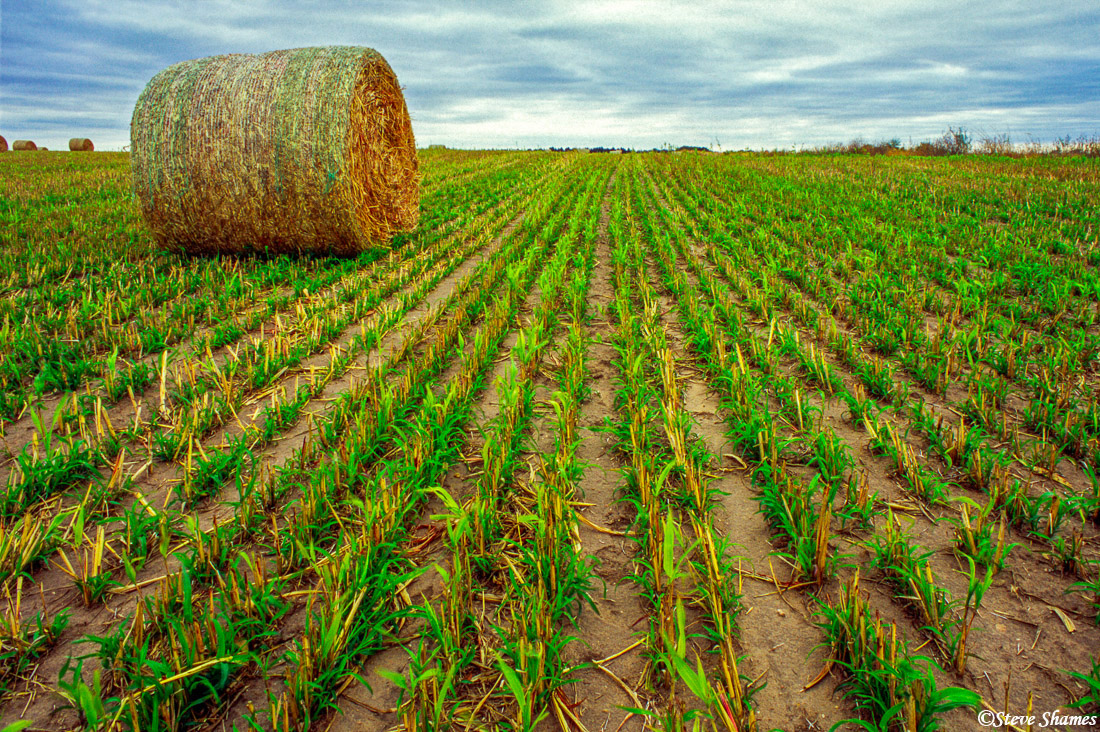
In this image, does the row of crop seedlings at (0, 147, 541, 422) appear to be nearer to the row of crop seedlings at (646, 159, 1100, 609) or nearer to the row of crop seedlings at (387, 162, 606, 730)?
the row of crop seedlings at (387, 162, 606, 730)

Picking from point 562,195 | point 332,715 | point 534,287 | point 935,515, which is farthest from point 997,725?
point 562,195

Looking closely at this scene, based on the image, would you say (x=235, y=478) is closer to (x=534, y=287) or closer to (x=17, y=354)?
(x=17, y=354)

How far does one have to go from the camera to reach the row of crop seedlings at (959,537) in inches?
76.5

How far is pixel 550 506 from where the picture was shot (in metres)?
2.42

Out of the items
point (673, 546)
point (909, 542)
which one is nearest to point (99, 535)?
point (673, 546)

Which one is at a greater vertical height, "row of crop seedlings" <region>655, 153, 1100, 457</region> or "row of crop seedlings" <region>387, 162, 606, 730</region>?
"row of crop seedlings" <region>655, 153, 1100, 457</region>

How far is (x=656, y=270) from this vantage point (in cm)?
707

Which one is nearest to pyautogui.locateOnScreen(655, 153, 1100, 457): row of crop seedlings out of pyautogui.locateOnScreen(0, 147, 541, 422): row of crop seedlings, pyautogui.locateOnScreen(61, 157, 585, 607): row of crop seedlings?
pyautogui.locateOnScreen(61, 157, 585, 607): row of crop seedlings

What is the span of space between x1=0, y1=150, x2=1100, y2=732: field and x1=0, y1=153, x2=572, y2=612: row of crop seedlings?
2cm

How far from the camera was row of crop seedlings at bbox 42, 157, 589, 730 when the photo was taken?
65.2 inches

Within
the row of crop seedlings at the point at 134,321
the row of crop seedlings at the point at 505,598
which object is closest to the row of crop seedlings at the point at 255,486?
the row of crop seedlings at the point at 505,598

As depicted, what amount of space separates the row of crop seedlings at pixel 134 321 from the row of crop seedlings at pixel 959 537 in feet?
14.4

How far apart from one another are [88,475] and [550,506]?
2.31 metres

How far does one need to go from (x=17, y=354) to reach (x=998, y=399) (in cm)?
663
